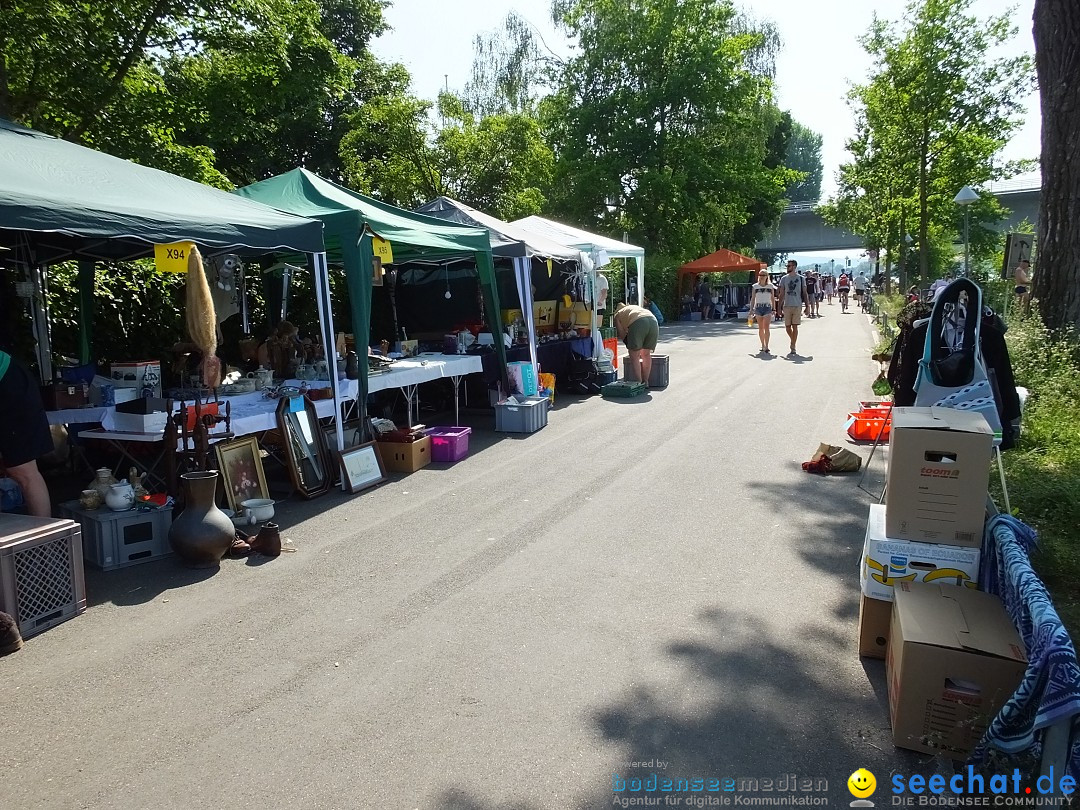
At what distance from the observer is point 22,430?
488cm

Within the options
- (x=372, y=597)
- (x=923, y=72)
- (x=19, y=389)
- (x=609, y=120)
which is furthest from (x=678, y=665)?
(x=609, y=120)

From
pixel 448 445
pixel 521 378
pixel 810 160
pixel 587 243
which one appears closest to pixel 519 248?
pixel 521 378

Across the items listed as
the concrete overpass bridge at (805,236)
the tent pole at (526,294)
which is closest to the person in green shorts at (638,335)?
the tent pole at (526,294)

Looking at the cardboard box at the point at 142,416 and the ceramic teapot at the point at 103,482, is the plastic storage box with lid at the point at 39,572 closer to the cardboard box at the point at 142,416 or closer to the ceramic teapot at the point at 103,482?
the ceramic teapot at the point at 103,482

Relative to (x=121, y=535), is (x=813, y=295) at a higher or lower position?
higher

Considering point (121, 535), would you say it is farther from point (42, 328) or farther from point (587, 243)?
point (587, 243)

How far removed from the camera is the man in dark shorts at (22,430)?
15.8 feet

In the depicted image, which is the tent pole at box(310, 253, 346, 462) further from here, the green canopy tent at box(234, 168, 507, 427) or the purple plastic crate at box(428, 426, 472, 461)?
the purple plastic crate at box(428, 426, 472, 461)

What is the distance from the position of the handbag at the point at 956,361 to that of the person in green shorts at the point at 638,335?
7411 millimetres

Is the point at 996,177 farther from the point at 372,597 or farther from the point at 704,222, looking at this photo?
the point at 372,597

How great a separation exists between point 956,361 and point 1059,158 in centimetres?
517

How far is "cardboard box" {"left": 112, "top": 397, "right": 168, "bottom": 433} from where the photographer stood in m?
5.92

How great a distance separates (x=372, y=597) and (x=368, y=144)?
67.0 ft

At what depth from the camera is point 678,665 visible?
12.5ft
